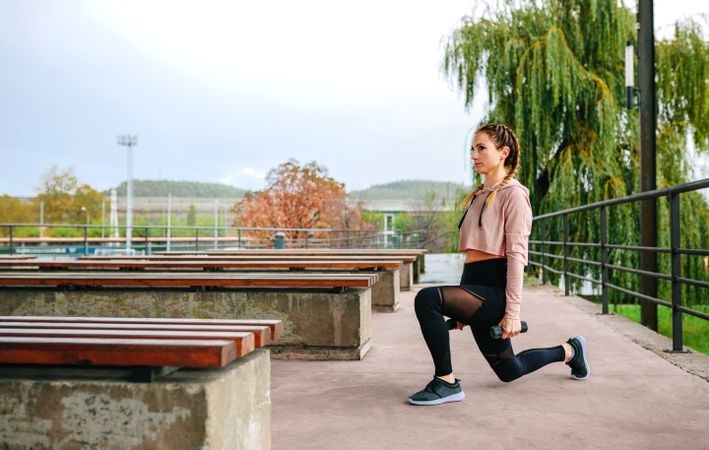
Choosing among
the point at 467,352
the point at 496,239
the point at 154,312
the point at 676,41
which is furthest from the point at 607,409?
the point at 676,41

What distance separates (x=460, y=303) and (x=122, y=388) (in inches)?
65.2

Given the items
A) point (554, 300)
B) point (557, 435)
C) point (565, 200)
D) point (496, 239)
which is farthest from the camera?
point (565, 200)

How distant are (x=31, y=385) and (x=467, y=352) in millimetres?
3225

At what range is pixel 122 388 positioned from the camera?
2010 mm

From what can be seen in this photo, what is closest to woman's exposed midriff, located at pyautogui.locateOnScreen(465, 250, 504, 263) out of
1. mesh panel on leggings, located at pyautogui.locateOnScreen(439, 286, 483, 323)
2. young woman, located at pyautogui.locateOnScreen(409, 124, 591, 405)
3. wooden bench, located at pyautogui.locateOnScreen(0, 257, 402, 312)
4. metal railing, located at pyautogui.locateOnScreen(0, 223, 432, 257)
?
young woman, located at pyautogui.locateOnScreen(409, 124, 591, 405)

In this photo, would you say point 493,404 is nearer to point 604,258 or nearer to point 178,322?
point 178,322

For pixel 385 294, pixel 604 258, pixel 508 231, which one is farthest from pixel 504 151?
pixel 385 294

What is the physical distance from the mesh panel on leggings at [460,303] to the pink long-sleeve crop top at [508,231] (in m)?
0.15

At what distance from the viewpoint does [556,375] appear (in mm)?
4004

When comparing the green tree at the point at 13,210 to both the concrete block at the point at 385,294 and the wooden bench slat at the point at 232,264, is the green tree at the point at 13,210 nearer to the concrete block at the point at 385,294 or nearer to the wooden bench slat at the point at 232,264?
the wooden bench slat at the point at 232,264

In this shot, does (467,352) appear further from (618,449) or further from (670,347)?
(618,449)

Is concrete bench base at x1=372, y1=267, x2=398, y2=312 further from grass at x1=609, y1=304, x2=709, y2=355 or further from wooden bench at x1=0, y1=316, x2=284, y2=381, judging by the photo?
grass at x1=609, y1=304, x2=709, y2=355

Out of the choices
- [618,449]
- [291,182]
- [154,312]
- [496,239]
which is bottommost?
[618,449]

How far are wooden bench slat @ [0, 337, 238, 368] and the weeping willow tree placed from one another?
446 inches
